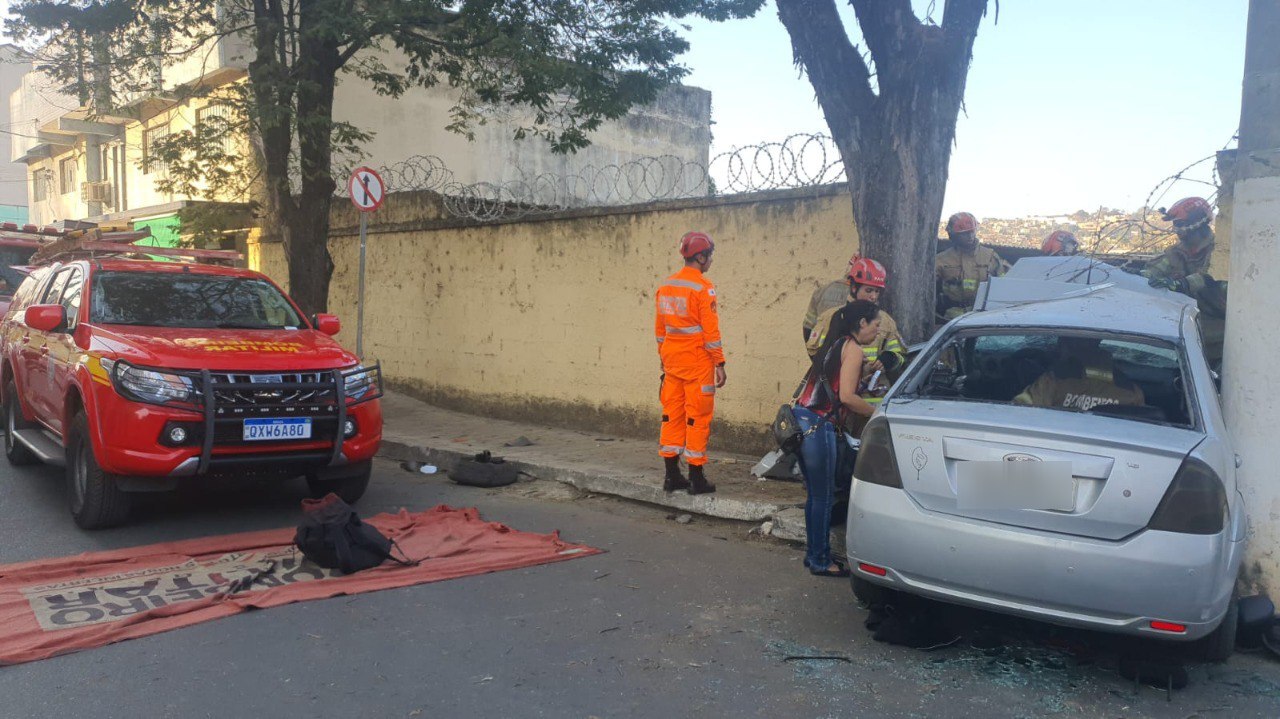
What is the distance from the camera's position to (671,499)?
679 cm

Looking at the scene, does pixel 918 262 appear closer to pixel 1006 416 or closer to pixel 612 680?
pixel 1006 416

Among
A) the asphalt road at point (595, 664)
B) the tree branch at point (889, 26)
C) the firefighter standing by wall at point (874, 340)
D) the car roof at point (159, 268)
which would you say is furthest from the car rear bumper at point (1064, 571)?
the car roof at point (159, 268)

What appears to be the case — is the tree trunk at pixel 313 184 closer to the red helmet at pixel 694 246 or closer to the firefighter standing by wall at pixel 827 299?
the red helmet at pixel 694 246

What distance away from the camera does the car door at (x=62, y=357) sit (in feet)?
20.3

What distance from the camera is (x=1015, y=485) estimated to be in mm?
3541

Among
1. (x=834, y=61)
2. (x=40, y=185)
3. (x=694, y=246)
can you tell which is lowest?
(x=694, y=246)

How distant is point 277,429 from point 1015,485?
14.0ft

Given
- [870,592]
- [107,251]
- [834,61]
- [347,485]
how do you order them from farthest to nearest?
1. [107,251]
2. [347,485]
3. [834,61]
4. [870,592]

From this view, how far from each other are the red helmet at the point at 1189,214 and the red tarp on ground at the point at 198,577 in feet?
14.3

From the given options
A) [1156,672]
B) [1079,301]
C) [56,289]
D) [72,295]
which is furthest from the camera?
[56,289]

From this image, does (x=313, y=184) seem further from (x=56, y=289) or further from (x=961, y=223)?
(x=961, y=223)

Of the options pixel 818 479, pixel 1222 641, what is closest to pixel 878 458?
pixel 818 479

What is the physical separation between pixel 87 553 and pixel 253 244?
1198 cm

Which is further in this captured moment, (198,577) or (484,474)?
(484,474)
